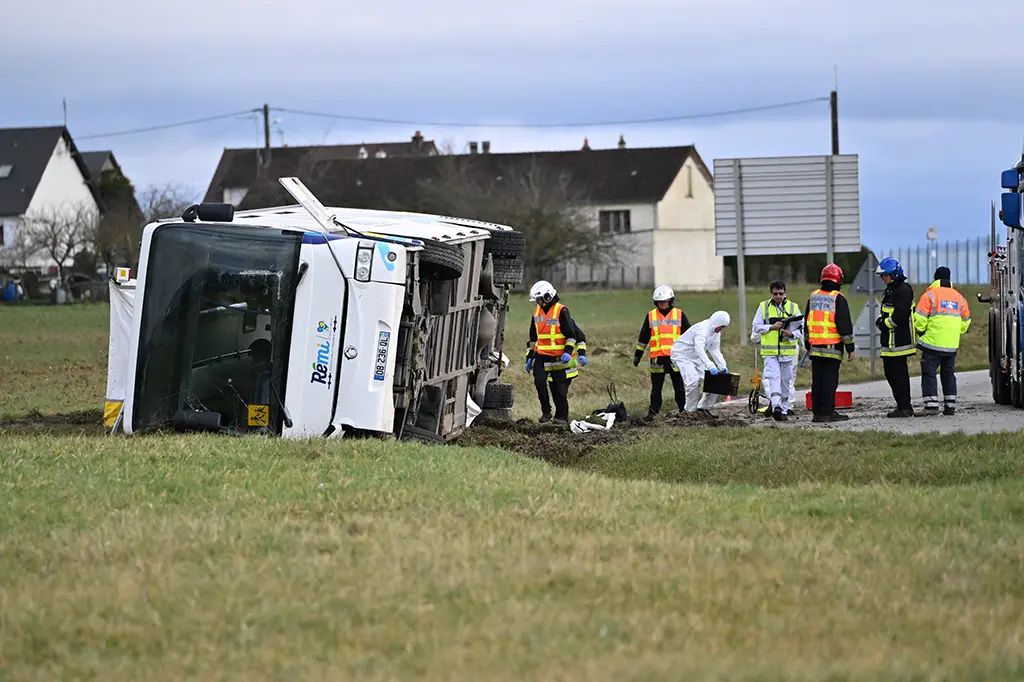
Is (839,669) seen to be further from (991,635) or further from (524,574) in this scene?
(524,574)

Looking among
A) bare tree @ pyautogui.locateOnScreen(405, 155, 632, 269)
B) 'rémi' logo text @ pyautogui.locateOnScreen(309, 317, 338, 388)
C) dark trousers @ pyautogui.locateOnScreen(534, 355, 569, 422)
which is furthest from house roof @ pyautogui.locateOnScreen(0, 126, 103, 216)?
'rémi' logo text @ pyautogui.locateOnScreen(309, 317, 338, 388)

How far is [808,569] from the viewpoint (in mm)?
7664

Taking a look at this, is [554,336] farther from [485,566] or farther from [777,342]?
[485,566]

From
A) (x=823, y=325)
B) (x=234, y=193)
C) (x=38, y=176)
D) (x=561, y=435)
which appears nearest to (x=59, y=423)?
(x=561, y=435)

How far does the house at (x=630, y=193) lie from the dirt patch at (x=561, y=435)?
55.6 meters

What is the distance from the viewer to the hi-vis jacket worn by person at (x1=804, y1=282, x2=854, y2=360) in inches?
706

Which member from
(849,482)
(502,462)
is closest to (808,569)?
(849,482)

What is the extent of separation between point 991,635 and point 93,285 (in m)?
55.2

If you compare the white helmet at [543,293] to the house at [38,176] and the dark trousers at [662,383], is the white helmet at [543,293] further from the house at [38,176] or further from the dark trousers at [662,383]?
the house at [38,176]

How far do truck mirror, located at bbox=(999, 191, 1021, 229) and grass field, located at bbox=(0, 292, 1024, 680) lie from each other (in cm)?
533

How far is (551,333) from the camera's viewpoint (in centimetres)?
1859

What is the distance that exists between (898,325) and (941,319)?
741mm

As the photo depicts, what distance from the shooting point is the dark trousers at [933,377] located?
18.3 meters

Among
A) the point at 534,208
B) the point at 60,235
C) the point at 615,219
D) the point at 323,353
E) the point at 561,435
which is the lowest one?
the point at 561,435
